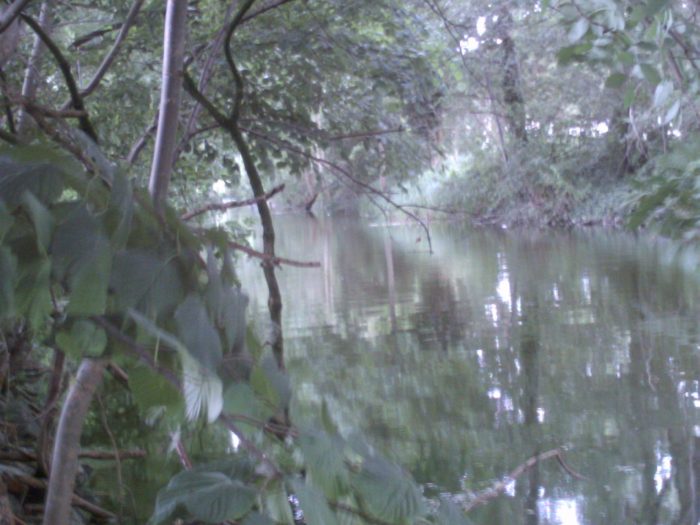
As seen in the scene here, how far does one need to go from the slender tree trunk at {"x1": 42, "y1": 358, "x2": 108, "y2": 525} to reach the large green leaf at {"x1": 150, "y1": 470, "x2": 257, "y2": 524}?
465 millimetres

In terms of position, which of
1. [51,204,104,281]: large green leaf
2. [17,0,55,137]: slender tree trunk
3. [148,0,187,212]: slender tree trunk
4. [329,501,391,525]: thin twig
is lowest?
[329,501,391,525]: thin twig

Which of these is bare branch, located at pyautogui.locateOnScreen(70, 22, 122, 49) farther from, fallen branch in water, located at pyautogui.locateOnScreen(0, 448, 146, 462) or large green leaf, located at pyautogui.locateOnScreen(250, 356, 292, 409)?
large green leaf, located at pyautogui.locateOnScreen(250, 356, 292, 409)

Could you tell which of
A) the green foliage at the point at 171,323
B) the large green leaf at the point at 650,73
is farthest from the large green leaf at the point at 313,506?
the large green leaf at the point at 650,73

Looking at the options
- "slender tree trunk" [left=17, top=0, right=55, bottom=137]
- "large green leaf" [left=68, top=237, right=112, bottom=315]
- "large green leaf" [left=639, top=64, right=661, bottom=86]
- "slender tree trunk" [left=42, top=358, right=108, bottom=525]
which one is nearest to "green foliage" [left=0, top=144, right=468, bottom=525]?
"large green leaf" [left=68, top=237, right=112, bottom=315]

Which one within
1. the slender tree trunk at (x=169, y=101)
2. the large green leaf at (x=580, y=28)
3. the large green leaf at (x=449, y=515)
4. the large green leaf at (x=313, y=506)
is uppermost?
the large green leaf at (x=580, y=28)

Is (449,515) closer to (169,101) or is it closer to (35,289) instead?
(35,289)

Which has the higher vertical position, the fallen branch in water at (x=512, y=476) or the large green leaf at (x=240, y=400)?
the large green leaf at (x=240, y=400)

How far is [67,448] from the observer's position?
53.6 inches

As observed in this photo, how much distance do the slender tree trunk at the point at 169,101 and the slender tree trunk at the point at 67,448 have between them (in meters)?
0.30

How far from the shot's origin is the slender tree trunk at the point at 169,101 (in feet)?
4.73

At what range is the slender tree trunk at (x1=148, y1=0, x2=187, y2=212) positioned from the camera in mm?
1441

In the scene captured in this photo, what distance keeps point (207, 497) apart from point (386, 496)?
0.17 m

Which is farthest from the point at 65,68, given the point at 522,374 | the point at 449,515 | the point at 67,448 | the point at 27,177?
the point at 522,374

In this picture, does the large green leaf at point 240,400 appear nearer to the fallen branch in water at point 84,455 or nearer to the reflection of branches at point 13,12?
the reflection of branches at point 13,12
